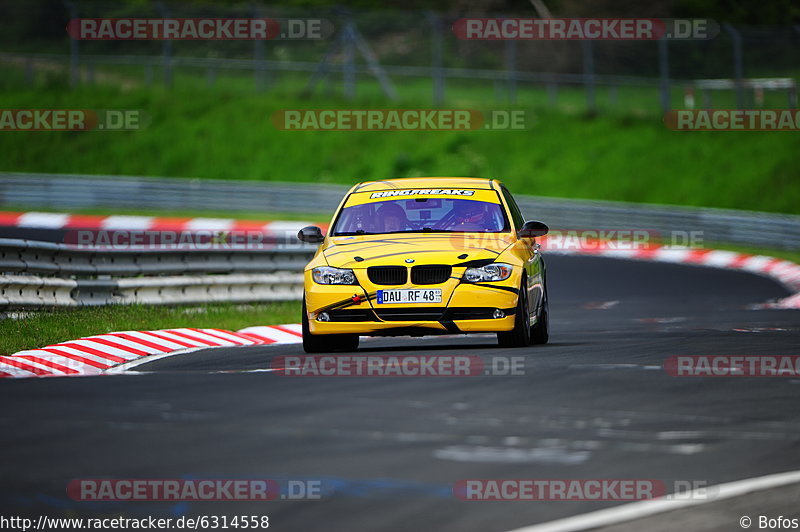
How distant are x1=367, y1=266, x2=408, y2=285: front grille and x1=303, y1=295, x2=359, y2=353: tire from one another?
673mm

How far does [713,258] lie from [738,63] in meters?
8.02

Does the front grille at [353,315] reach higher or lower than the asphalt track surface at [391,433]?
higher

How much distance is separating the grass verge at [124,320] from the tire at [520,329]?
4066mm

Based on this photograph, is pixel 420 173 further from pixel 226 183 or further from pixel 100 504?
pixel 100 504

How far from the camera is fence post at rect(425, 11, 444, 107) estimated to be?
40844 mm

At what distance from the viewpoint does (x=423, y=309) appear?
12555mm

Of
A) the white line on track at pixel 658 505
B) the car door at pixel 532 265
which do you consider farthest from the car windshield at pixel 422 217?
the white line on track at pixel 658 505

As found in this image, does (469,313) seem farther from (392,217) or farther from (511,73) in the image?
(511,73)

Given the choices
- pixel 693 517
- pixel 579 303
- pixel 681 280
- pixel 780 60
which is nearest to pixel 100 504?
pixel 693 517

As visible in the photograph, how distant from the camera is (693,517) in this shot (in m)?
6.58

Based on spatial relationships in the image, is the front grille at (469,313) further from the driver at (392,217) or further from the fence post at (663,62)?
the fence post at (663,62)

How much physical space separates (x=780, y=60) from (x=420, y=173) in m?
11.2

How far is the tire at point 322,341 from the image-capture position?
1293 centimetres

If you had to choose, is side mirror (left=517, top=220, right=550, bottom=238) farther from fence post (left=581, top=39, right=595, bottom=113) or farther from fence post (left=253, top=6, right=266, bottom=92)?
fence post (left=253, top=6, right=266, bottom=92)
